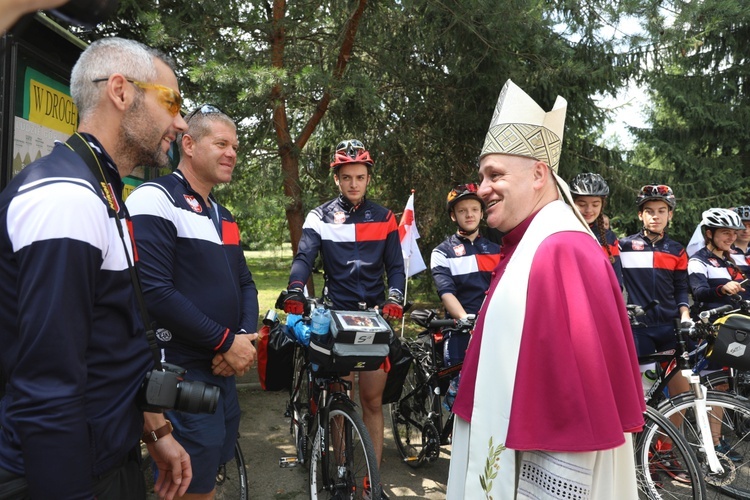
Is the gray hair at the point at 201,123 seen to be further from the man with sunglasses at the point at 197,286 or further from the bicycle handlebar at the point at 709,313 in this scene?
the bicycle handlebar at the point at 709,313

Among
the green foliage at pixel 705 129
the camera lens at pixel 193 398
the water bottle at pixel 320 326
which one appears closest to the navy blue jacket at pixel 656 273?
the water bottle at pixel 320 326

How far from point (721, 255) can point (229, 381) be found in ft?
17.4

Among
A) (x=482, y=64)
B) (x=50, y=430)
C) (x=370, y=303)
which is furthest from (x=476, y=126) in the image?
(x=50, y=430)

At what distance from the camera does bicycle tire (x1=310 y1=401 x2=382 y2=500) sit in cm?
336

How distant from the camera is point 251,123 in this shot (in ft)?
23.1

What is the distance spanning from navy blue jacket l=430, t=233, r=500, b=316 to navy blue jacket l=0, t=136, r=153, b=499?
3.38m

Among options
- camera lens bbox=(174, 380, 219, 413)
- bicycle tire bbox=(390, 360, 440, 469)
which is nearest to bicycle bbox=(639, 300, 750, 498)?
bicycle tire bbox=(390, 360, 440, 469)

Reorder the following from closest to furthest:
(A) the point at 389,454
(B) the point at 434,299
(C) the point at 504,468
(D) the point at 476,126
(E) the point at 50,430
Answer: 1. (E) the point at 50,430
2. (C) the point at 504,468
3. (A) the point at 389,454
4. (D) the point at 476,126
5. (B) the point at 434,299

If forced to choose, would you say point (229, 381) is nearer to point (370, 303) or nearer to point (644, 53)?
point (370, 303)

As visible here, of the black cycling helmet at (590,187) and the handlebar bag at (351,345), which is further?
the black cycling helmet at (590,187)

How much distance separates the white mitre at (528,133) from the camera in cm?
223

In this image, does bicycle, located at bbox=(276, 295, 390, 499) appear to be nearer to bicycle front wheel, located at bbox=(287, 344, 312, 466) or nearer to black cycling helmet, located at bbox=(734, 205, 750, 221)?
bicycle front wheel, located at bbox=(287, 344, 312, 466)

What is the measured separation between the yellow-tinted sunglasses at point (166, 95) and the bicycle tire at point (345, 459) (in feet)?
7.29

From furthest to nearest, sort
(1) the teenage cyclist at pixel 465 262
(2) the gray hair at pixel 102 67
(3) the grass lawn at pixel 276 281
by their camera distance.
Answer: (3) the grass lawn at pixel 276 281 → (1) the teenage cyclist at pixel 465 262 → (2) the gray hair at pixel 102 67
